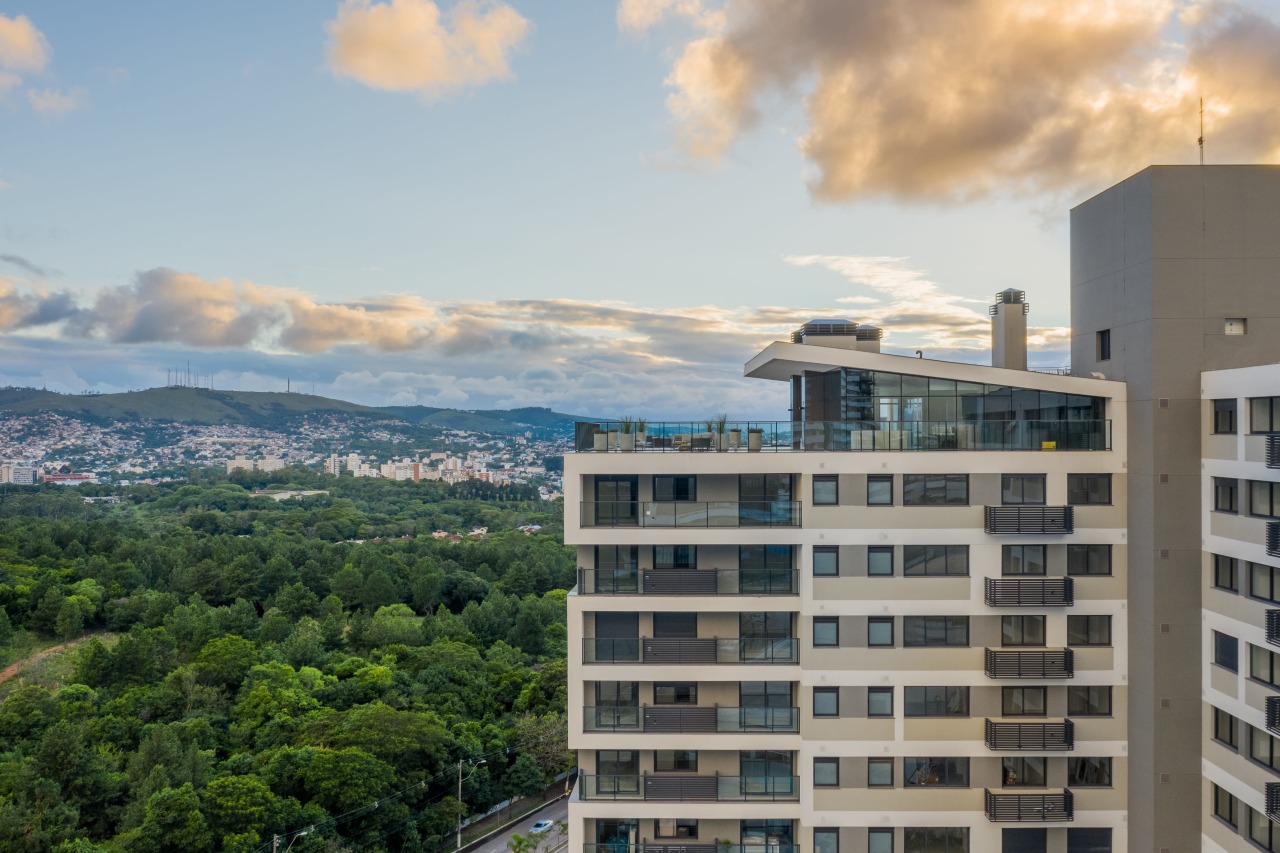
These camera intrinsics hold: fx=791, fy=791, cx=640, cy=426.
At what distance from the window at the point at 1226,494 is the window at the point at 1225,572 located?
1.29m

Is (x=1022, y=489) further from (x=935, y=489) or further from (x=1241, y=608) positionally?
(x=1241, y=608)

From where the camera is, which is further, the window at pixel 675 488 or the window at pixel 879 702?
the window at pixel 675 488

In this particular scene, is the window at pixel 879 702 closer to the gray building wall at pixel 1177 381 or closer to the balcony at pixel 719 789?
the balcony at pixel 719 789

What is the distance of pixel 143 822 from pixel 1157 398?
47617 millimetres

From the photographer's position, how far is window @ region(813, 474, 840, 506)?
23.1 m

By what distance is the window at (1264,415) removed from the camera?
19188 millimetres

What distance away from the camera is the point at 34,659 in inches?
2933

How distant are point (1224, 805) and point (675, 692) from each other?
49.0 feet

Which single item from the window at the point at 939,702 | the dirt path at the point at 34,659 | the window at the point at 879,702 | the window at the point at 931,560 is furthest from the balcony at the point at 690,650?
the dirt path at the point at 34,659

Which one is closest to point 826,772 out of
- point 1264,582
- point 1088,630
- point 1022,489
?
point 1088,630

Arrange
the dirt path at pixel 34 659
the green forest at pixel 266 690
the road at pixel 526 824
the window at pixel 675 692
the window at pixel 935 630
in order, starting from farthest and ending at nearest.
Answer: the dirt path at pixel 34 659 < the road at pixel 526 824 < the green forest at pixel 266 690 < the window at pixel 675 692 < the window at pixel 935 630

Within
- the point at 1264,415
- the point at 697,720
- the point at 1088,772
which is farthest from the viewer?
the point at 697,720

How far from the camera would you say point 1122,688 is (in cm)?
2264

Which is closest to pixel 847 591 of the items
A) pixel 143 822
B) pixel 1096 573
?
pixel 1096 573
